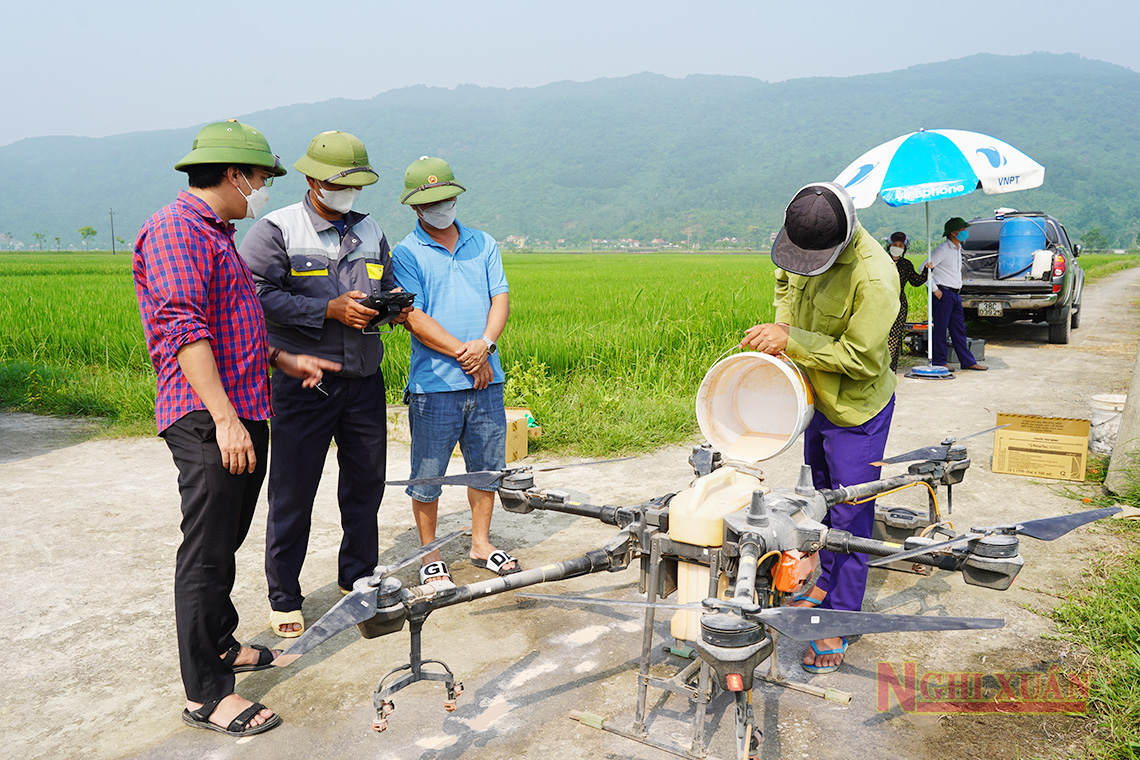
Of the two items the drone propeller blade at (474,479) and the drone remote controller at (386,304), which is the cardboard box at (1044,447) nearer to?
the drone propeller blade at (474,479)

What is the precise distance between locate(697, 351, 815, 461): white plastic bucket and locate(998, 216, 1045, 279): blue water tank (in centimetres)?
1088

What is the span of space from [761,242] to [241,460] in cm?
12449

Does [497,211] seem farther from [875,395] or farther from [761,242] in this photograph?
[875,395]

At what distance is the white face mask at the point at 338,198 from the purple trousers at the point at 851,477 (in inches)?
83.6

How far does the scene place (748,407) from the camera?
294 centimetres

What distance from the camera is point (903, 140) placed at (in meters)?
8.62

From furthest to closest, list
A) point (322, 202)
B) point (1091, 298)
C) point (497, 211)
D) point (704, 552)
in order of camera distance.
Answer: point (497, 211) < point (1091, 298) < point (322, 202) < point (704, 552)

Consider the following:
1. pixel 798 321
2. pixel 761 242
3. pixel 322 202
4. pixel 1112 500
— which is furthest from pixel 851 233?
pixel 761 242

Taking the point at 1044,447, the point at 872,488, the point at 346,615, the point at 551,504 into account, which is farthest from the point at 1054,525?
the point at 1044,447

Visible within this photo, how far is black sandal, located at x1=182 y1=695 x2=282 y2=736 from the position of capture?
255cm

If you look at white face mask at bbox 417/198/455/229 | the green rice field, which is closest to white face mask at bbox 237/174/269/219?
white face mask at bbox 417/198/455/229

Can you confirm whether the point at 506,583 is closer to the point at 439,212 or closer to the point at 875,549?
the point at 875,549

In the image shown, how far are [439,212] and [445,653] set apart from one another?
192cm

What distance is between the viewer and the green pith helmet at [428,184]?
3.53 m
